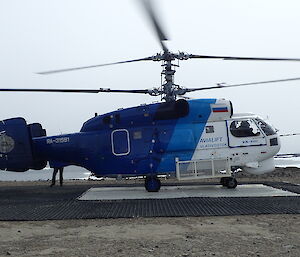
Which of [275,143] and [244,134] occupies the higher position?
[244,134]

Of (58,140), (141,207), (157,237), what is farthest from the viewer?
(58,140)

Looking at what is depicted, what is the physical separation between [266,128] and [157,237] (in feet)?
27.3

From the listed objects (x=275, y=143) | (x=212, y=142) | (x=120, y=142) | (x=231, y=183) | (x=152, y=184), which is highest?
(x=120, y=142)

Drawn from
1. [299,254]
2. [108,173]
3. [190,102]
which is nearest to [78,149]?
[108,173]

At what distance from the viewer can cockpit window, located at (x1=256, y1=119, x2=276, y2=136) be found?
13.4 m

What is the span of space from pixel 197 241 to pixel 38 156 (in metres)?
9.46

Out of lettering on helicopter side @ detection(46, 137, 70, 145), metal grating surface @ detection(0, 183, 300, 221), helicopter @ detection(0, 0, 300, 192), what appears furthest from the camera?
lettering on helicopter side @ detection(46, 137, 70, 145)

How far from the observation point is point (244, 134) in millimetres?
13273

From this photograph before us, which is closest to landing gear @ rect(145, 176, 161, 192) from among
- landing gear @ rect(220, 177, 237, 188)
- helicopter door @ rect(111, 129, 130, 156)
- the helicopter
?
the helicopter

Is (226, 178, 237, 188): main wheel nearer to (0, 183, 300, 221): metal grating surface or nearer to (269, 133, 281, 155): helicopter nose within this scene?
(269, 133, 281, 155): helicopter nose

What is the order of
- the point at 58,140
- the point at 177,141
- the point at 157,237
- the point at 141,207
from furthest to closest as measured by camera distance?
1. the point at 58,140
2. the point at 177,141
3. the point at 141,207
4. the point at 157,237

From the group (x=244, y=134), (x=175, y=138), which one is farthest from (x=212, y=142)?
(x=175, y=138)

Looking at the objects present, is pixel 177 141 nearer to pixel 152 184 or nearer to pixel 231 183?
pixel 152 184

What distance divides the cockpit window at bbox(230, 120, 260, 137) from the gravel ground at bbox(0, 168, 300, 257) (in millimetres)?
5335
